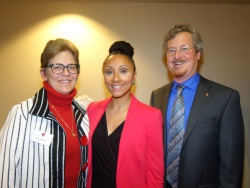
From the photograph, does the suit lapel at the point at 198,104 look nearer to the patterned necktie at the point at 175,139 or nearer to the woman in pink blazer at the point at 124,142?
the patterned necktie at the point at 175,139

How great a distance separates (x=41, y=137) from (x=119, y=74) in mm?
781

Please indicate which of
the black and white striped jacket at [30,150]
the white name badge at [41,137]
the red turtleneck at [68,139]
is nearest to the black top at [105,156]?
the red turtleneck at [68,139]

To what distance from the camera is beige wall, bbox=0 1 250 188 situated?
2857mm

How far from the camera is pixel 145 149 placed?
1.76 meters

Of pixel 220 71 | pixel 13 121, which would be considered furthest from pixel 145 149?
pixel 220 71

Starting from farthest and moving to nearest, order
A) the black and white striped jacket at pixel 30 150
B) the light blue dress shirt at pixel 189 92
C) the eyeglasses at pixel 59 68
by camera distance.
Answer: the light blue dress shirt at pixel 189 92, the eyeglasses at pixel 59 68, the black and white striped jacket at pixel 30 150

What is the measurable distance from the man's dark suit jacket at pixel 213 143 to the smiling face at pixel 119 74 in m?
0.62

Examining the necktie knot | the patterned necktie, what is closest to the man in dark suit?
the patterned necktie

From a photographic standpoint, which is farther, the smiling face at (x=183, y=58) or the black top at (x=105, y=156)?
the smiling face at (x=183, y=58)

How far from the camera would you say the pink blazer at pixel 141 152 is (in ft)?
5.64

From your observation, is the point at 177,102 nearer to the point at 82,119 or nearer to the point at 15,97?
the point at 82,119

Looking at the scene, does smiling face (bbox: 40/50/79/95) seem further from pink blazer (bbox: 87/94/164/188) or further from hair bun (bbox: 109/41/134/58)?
pink blazer (bbox: 87/94/164/188)

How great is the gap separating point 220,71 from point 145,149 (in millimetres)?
1839

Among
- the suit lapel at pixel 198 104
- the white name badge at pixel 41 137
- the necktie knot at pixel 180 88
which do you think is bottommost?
the white name badge at pixel 41 137
